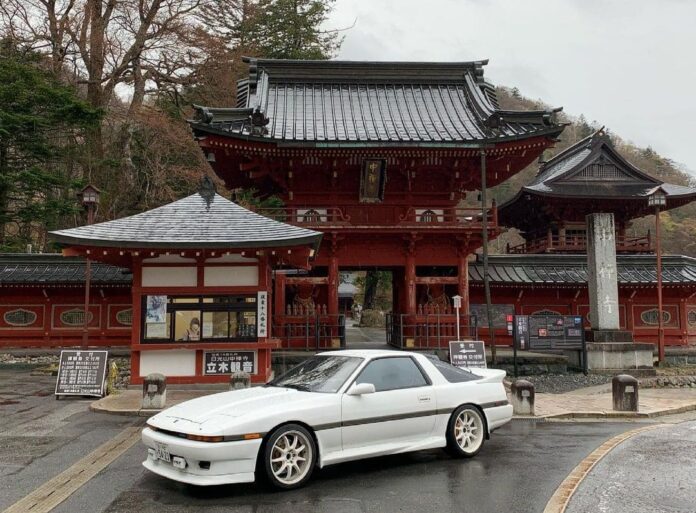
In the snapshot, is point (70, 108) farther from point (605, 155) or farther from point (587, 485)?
point (605, 155)

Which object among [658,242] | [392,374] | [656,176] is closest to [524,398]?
[392,374]

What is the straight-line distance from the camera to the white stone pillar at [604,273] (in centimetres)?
1648

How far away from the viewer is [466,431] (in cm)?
696

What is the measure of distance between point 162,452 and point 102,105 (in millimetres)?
25576

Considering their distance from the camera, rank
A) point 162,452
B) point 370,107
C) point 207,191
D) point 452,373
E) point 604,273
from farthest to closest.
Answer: point 370,107 → point 604,273 → point 207,191 → point 452,373 → point 162,452

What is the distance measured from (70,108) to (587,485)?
23.0m

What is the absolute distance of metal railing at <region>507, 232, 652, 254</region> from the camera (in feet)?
91.7

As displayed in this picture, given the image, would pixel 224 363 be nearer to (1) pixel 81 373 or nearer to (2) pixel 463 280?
(1) pixel 81 373

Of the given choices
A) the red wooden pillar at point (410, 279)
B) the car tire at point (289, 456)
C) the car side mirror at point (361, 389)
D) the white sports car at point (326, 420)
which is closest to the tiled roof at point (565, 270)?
the red wooden pillar at point (410, 279)

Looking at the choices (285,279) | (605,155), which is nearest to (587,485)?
(285,279)

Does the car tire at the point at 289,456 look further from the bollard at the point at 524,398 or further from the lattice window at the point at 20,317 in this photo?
the lattice window at the point at 20,317

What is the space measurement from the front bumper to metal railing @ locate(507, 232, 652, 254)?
25.4 meters

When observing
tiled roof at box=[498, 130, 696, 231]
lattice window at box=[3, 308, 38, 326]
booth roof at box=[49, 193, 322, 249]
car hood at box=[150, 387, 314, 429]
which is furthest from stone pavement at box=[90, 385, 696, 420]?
tiled roof at box=[498, 130, 696, 231]

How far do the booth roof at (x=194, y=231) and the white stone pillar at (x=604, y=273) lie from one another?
927cm
